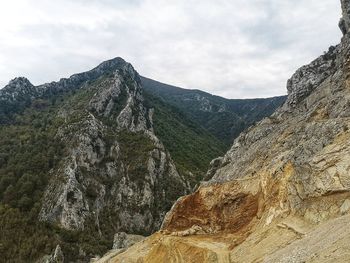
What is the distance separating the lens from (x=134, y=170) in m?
147

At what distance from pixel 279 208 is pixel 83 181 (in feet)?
352

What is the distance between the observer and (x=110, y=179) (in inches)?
5645

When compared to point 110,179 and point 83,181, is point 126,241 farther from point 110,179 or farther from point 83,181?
point 110,179

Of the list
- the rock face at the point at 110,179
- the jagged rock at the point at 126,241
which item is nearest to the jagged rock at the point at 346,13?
the jagged rock at the point at 126,241

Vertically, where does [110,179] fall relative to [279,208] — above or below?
above

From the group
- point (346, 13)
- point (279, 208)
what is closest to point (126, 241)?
point (279, 208)

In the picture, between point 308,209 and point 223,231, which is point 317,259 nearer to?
point 308,209

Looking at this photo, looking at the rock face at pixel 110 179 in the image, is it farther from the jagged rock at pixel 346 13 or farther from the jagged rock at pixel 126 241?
the jagged rock at pixel 346 13

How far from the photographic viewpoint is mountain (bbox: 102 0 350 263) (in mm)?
27750

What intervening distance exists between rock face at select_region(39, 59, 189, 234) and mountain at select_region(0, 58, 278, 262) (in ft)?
0.99

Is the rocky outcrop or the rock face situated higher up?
the rock face

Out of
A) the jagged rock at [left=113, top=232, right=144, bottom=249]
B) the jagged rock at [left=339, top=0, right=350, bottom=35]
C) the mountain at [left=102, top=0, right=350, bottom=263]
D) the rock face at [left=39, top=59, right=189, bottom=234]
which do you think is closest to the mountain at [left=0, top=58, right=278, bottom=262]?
the rock face at [left=39, top=59, right=189, bottom=234]

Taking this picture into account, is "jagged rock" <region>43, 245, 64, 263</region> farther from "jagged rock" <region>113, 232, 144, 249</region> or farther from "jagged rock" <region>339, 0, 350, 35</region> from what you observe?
"jagged rock" <region>339, 0, 350, 35</region>

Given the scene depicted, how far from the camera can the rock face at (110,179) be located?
124 metres
